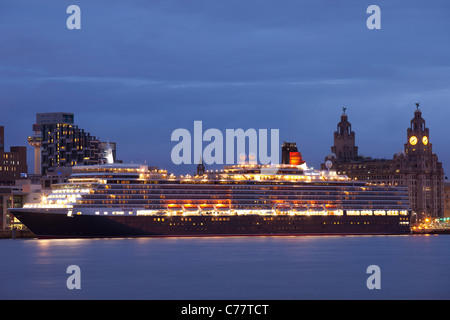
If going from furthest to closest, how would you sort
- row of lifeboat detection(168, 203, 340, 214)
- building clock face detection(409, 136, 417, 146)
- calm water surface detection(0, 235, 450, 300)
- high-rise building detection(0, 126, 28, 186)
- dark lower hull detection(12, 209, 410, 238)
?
building clock face detection(409, 136, 417, 146)
high-rise building detection(0, 126, 28, 186)
row of lifeboat detection(168, 203, 340, 214)
dark lower hull detection(12, 209, 410, 238)
calm water surface detection(0, 235, 450, 300)

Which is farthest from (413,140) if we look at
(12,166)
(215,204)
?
(215,204)

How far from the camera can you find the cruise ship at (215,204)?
114 m

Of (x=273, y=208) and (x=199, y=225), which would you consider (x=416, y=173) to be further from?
(x=199, y=225)

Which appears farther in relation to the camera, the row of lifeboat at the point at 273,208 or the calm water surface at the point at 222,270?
the row of lifeboat at the point at 273,208

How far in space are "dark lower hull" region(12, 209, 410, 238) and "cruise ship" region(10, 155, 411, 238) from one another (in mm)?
116

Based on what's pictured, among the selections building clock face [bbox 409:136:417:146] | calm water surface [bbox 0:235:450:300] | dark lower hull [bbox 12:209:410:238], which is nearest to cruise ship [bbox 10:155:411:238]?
dark lower hull [bbox 12:209:410:238]

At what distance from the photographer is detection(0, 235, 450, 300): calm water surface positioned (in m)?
60.3

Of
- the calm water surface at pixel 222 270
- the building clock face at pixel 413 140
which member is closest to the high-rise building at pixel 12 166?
the building clock face at pixel 413 140

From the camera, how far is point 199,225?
396 ft

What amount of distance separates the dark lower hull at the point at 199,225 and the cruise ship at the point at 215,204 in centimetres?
12

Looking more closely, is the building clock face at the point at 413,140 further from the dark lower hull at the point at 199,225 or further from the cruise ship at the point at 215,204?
the dark lower hull at the point at 199,225

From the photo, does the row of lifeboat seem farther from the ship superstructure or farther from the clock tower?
the clock tower

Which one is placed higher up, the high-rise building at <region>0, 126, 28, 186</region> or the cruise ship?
the high-rise building at <region>0, 126, 28, 186</region>
